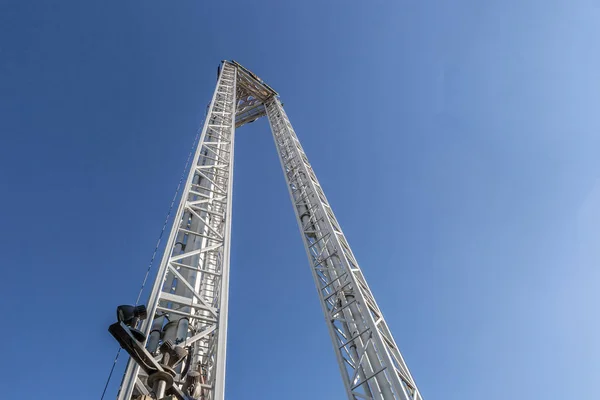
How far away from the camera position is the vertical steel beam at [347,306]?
8727 millimetres

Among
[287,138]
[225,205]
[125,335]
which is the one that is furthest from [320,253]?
[125,335]

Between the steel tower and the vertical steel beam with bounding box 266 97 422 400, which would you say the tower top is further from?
the vertical steel beam with bounding box 266 97 422 400

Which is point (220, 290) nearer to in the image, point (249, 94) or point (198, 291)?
point (198, 291)

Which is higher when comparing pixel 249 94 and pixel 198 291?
pixel 249 94

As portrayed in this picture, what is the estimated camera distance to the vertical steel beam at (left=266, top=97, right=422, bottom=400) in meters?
8.73

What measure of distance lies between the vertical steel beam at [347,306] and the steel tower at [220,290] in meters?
0.03

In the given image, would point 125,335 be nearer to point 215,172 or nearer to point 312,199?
point 215,172

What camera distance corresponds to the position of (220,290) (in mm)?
6660

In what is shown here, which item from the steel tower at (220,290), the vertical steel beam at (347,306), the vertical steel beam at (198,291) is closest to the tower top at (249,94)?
Result: the steel tower at (220,290)

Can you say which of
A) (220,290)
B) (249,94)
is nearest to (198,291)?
(220,290)

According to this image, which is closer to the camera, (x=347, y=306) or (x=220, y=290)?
(x=220, y=290)

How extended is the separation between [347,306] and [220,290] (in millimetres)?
4813

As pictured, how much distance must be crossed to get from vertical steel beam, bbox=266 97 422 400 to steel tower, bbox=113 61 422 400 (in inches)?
1.0

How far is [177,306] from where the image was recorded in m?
7.01
